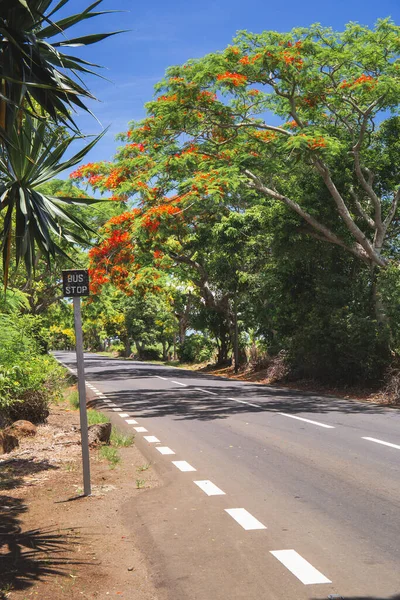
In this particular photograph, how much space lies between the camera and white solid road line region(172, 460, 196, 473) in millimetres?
8383

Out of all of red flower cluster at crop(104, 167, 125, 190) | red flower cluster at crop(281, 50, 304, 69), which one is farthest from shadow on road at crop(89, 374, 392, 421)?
red flower cluster at crop(281, 50, 304, 69)

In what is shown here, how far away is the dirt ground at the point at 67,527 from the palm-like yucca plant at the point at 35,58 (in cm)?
345

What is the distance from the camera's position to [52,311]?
38.0 m

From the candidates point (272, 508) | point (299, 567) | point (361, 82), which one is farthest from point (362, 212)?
point (299, 567)

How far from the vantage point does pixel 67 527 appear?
580cm

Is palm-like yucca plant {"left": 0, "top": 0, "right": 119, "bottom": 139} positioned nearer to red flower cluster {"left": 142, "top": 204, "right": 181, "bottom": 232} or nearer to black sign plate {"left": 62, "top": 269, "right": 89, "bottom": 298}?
black sign plate {"left": 62, "top": 269, "right": 89, "bottom": 298}

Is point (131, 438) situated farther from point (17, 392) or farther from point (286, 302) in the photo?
point (286, 302)

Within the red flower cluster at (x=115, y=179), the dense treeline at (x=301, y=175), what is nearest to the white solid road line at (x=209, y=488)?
the dense treeline at (x=301, y=175)

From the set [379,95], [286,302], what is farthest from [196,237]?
[379,95]

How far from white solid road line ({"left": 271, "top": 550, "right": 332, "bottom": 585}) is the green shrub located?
39.3 metres

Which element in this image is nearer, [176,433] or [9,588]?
[9,588]

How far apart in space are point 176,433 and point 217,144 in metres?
9.75

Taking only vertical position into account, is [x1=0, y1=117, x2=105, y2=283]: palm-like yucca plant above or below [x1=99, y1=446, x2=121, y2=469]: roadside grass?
above

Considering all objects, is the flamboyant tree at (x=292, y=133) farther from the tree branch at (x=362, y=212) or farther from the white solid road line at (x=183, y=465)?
the white solid road line at (x=183, y=465)
